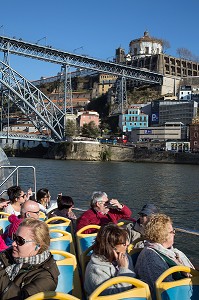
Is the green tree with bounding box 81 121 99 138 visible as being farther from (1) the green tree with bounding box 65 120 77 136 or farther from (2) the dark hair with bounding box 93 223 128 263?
(2) the dark hair with bounding box 93 223 128 263

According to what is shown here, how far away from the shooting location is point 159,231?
2168mm

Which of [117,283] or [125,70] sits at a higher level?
[125,70]

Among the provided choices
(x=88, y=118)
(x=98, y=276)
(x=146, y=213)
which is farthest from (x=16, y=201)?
(x=88, y=118)

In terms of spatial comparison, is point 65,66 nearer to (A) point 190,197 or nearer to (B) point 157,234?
(A) point 190,197

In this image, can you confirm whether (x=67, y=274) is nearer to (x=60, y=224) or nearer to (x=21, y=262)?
(x=21, y=262)

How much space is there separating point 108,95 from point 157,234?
56.1 m

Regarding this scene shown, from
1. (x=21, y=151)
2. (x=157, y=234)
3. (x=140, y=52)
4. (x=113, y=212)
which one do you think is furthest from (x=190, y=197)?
(x=140, y=52)

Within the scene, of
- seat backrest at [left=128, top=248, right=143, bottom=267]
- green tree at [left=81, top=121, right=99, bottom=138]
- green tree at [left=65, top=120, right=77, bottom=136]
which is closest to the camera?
seat backrest at [left=128, top=248, right=143, bottom=267]

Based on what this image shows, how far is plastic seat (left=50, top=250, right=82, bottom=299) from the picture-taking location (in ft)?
6.66

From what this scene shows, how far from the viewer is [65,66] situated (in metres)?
43.0

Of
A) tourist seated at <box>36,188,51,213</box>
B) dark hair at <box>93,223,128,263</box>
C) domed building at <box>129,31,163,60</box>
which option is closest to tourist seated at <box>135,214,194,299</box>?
dark hair at <box>93,223,128,263</box>

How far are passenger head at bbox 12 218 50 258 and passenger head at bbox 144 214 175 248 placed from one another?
0.63 meters

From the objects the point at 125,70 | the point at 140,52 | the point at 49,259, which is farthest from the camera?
the point at 140,52

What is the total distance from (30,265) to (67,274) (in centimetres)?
34
